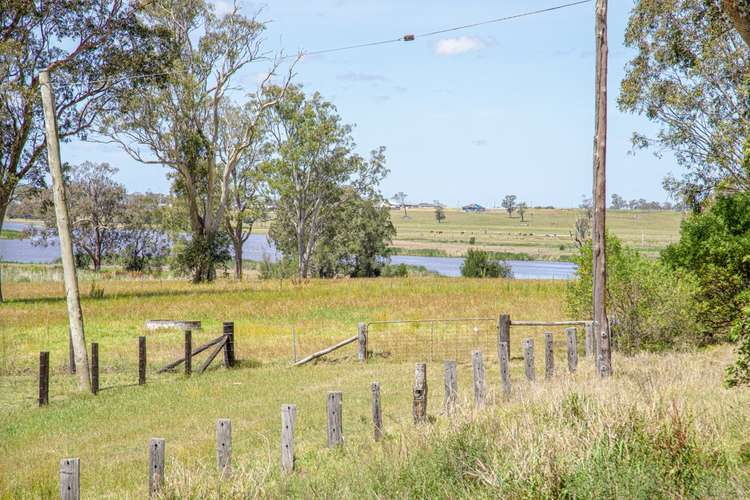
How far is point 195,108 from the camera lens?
49.8 m

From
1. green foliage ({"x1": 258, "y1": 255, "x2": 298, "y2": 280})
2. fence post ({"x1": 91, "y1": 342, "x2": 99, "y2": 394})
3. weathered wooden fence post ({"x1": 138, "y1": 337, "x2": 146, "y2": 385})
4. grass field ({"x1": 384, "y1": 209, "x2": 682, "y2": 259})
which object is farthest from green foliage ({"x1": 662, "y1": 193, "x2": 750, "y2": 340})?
grass field ({"x1": 384, "y1": 209, "x2": 682, "y2": 259})

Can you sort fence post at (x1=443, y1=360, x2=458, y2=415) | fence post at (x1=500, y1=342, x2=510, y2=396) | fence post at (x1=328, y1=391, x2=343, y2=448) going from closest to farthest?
1. fence post at (x1=328, y1=391, x2=343, y2=448)
2. fence post at (x1=443, y1=360, x2=458, y2=415)
3. fence post at (x1=500, y1=342, x2=510, y2=396)

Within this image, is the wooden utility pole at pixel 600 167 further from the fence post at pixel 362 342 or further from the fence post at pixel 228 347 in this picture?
the fence post at pixel 228 347

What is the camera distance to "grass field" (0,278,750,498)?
801 centimetres

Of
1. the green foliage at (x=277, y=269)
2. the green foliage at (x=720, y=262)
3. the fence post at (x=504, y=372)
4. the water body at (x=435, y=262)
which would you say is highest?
the green foliage at (x=720, y=262)

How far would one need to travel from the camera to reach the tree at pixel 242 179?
62.8 meters

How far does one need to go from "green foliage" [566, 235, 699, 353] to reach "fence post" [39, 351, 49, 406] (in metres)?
12.3

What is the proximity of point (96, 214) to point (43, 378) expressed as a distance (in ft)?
198

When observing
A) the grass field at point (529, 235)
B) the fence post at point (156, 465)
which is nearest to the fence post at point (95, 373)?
the fence post at point (156, 465)

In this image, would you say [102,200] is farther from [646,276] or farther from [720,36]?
[646,276]

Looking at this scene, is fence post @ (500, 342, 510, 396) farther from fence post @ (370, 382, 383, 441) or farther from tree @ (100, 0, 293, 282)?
tree @ (100, 0, 293, 282)

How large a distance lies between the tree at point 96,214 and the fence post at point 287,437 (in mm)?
66439

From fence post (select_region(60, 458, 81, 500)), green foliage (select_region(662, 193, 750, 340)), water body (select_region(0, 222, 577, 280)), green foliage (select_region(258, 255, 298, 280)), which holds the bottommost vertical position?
water body (select_region(0, 222, 577, 280))

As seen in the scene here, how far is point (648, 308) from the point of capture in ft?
66.3
